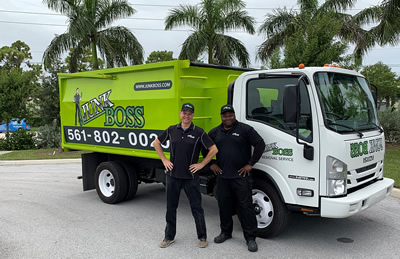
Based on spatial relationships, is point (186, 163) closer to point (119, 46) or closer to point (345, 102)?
point (345, 102)

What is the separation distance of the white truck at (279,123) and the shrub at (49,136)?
12.1 m

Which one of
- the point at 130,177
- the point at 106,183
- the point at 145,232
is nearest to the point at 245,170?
the point at 145,232

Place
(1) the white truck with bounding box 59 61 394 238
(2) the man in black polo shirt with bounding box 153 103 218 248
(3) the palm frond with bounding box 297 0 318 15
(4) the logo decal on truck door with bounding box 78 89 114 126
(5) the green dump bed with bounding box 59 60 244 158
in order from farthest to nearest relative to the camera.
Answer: (3) the palm frond with bounding box 297 0 318 15, (4) the logo decal on truck door with bounding box 78 89 114 126, (5) the green dump bed with bounding box 59 60 244 158, (2) the man in black polo shirt with bounding box 153 103 218 248, (1) the white truck with bounding box 59 61 394 238

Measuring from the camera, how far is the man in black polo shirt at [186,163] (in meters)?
4.50

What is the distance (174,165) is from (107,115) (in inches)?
98.0

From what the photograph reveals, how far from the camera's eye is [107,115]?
648 centimetres

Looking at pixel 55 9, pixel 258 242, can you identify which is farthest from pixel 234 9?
pixel 258 242

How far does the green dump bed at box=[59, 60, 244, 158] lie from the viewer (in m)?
5.39

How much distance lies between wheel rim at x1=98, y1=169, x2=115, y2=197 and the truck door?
3.23 meters

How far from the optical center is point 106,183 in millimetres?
7055

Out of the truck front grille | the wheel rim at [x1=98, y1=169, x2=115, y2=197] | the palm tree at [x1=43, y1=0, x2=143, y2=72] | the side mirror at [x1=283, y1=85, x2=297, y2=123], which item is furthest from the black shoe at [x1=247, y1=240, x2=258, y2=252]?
the palm tree at [x1=43, y1=0, x2=143, y2=72]

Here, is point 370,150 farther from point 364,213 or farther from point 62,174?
point 62,174

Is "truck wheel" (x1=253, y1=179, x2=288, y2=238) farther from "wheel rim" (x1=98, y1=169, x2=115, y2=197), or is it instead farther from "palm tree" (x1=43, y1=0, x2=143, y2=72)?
"palm tree" (x1=43, y1=0, x2=143, y2=72)

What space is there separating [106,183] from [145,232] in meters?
2.17
